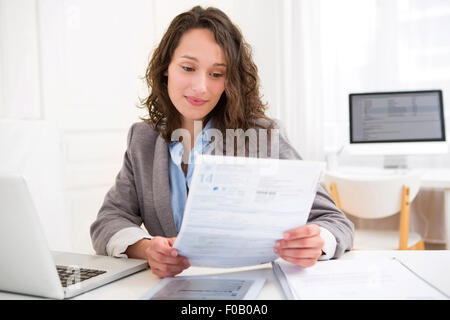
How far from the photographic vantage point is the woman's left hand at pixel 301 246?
0.75 meters

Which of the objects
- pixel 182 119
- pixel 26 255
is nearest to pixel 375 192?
pixel 182 119

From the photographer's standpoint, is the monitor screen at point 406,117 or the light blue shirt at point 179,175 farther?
the monitor screen at point 406,117

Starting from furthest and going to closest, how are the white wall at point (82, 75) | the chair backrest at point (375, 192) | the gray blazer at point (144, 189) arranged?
1. the chair backrest at point (375, 192)
2. the white wall at point (82, 75)
3. the gray blazer at point (144, 189)

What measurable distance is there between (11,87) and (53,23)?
0.35 meters

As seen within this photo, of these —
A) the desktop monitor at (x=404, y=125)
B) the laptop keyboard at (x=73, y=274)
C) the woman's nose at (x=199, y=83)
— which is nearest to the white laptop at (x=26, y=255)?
the laptop keyboard at (x=73, y=274)

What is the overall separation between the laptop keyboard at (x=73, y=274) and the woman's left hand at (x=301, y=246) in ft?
1.08

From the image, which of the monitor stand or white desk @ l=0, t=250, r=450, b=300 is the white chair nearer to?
the monitor stand

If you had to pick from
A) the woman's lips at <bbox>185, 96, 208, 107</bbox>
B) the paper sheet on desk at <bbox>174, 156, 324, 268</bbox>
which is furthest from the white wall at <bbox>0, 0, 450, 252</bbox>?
the paper sheet on desk at <bbox>174, 156, 324, 268</bbox>

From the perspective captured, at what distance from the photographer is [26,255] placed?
2.16ft

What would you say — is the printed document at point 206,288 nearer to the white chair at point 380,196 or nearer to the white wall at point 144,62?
the white wall at point 144,62

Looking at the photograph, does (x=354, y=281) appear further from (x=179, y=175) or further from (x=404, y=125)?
(x=404, y=125)

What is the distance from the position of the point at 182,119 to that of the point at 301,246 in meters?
0.74

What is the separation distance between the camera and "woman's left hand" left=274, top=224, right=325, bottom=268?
753 mm
